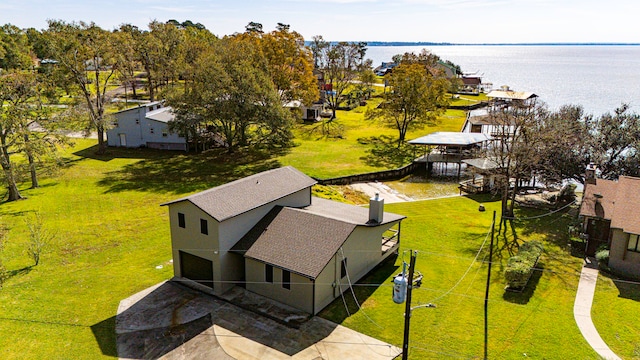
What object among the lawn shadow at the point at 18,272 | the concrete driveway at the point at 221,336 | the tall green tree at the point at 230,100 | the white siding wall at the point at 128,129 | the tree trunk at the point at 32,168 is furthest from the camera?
the white siding wall at the point at 128,129

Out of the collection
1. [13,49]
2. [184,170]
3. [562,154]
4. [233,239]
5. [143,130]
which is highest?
[13,49]

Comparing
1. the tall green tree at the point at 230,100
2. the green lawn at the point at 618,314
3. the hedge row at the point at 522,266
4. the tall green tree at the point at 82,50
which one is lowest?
the green lawn at the point at 618,314

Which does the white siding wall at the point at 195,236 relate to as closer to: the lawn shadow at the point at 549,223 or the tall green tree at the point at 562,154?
the lawn shadow at the point at 549,223

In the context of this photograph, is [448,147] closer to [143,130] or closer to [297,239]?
[297,239]

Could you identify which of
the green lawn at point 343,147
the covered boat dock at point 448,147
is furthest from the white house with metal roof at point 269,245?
the covered boat dock at point 448,147

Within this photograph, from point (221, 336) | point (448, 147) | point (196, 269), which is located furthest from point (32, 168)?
point (448, 147)

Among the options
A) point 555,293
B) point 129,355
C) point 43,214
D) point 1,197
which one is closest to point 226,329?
point 129,355

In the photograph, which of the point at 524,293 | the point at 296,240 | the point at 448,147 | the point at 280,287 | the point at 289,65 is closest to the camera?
the point at 280,287
